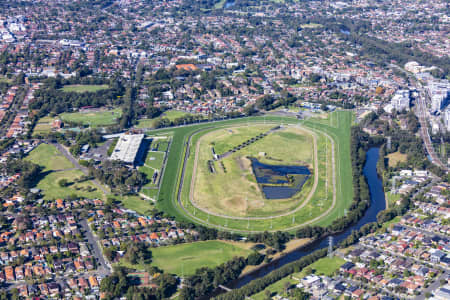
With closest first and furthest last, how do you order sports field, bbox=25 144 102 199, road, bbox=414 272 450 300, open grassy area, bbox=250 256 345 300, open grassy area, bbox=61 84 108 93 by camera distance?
road, bbox=414 272 450 300 < open grassy area, bbox=250 256 345 300 < sports field, bbox=25 144 102 199 < open grassy area, bbox=61 84 108 93

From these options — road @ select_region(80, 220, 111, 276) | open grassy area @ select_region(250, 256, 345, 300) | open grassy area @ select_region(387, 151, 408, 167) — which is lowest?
open grassy area @ select_region(250, 256, 345, 300)

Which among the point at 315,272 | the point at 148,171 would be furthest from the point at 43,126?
the point at 315,272

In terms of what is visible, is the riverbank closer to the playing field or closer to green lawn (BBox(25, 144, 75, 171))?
the playing field

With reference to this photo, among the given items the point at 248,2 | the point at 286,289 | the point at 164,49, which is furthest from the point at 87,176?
the point at 248,2

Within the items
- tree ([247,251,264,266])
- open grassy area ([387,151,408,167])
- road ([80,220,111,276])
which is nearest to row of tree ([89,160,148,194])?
road ([80,220,111,276])

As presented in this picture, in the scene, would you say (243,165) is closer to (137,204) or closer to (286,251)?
(137,204)

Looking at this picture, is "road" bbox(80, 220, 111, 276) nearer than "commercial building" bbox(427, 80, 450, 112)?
Yes

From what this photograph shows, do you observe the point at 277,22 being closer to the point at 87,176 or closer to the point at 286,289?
the point at 87,176

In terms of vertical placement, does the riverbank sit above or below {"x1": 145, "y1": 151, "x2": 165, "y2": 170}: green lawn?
below
